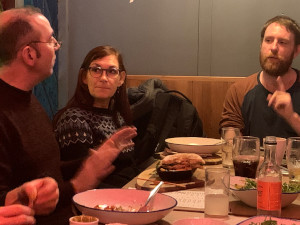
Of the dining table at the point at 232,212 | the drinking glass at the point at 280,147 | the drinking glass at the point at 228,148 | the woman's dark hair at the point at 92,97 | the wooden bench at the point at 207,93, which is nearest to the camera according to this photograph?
→ the dining table at the point at 232,212

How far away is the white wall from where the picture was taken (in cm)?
404

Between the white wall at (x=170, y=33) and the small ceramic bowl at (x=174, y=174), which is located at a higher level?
the white wall at (x=170, y=33)

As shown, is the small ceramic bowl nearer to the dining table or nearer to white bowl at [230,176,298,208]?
the dining table

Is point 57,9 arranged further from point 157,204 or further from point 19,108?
point 157,204

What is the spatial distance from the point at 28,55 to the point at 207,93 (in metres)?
2.42

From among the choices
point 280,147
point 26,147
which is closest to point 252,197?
point 280,147

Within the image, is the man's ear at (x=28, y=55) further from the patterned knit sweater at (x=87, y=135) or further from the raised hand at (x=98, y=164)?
the patterned knit sweater at (x=87, y=135)

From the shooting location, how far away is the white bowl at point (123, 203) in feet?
3.85

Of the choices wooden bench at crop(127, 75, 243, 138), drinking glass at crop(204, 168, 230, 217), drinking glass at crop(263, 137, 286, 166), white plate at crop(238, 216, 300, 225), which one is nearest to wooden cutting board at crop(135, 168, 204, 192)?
drinking glass at crop(204, 168, 230, 217)

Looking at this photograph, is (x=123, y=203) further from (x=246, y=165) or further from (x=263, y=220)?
(x=246, y=165)

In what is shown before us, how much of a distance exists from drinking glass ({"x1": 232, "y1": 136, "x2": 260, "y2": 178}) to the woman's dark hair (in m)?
1.11

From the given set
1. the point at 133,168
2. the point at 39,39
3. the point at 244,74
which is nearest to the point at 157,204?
the point at 39,39

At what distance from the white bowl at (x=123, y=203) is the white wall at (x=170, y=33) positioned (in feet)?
9.39

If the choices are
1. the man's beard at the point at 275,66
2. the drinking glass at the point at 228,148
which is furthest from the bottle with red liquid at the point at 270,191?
the man's beard at the point at 275,66
